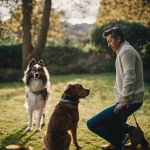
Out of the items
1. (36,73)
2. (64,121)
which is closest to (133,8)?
(36,73)

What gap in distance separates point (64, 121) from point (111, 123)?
791 mm

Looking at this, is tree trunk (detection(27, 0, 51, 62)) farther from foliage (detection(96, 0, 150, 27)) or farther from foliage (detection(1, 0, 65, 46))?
foliage (detection(96, 0, 150, 27))

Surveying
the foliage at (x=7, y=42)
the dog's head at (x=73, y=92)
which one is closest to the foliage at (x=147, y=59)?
the dog's head at (x=73, y=92)

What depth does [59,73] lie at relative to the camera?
52.1ft

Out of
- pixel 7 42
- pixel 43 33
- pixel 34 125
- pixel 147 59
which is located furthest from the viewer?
pixel 7 42

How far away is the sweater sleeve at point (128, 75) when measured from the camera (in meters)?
2.11

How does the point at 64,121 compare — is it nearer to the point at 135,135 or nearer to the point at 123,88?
the point at 123,88

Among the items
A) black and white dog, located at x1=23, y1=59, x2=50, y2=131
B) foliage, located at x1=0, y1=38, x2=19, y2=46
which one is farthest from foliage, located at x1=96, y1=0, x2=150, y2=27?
black and white dog, located at x1=23, y1=59, x2=50, y2=131

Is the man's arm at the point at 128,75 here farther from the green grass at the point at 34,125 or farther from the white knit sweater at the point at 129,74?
the green grass at the point at 34,125

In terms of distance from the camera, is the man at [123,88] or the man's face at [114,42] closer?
the man at [123,88]

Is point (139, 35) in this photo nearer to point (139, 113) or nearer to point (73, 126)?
point (139, 113)

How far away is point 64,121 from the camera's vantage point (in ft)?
8.75

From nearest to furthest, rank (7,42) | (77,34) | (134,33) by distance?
(134,33) → (7,42) → (77,34)

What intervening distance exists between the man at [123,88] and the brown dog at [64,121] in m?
0.41
